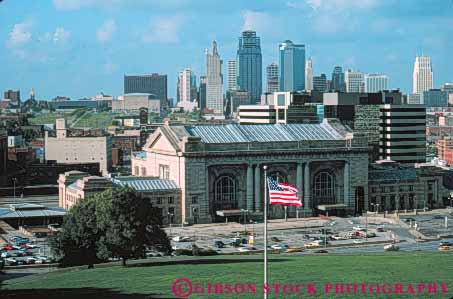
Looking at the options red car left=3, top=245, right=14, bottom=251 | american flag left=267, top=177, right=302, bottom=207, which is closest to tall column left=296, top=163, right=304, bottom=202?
red car left=3, top=245, right=14, bottom=251

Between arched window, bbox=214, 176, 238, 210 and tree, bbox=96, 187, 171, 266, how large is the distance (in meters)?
31.4

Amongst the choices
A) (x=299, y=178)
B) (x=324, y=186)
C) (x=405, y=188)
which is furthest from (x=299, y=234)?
(x=405, y=188)

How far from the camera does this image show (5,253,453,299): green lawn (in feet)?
120

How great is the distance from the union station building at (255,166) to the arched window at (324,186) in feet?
0.28

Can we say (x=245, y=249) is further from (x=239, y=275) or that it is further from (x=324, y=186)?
(x=239, y=275)

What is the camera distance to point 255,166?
272 feet

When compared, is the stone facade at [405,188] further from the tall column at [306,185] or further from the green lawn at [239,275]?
the green lawn at [239,275]

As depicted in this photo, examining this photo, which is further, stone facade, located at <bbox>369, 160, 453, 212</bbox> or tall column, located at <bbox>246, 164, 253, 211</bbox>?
stone facade, located at <bbox>369, 160, 453, 212</bbox>

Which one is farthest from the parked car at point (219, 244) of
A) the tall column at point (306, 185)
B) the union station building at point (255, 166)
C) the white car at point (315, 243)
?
the tall column at point (306, 185)

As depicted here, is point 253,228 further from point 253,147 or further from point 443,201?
point 443,201

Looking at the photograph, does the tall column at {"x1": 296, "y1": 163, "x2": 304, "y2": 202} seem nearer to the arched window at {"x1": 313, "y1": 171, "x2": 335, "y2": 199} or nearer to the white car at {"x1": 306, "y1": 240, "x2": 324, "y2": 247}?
the arched window at {"x1": 313, "y1": 171, "x2": 335, "y2": 199}

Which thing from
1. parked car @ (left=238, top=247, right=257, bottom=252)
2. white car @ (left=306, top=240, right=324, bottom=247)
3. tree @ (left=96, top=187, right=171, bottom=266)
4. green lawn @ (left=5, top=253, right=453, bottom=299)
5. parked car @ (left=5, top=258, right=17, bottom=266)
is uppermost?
tree @ (left=96, top=187, right=171, bottom=266)

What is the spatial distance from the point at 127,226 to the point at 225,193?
35.0 m

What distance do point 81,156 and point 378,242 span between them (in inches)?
2813
